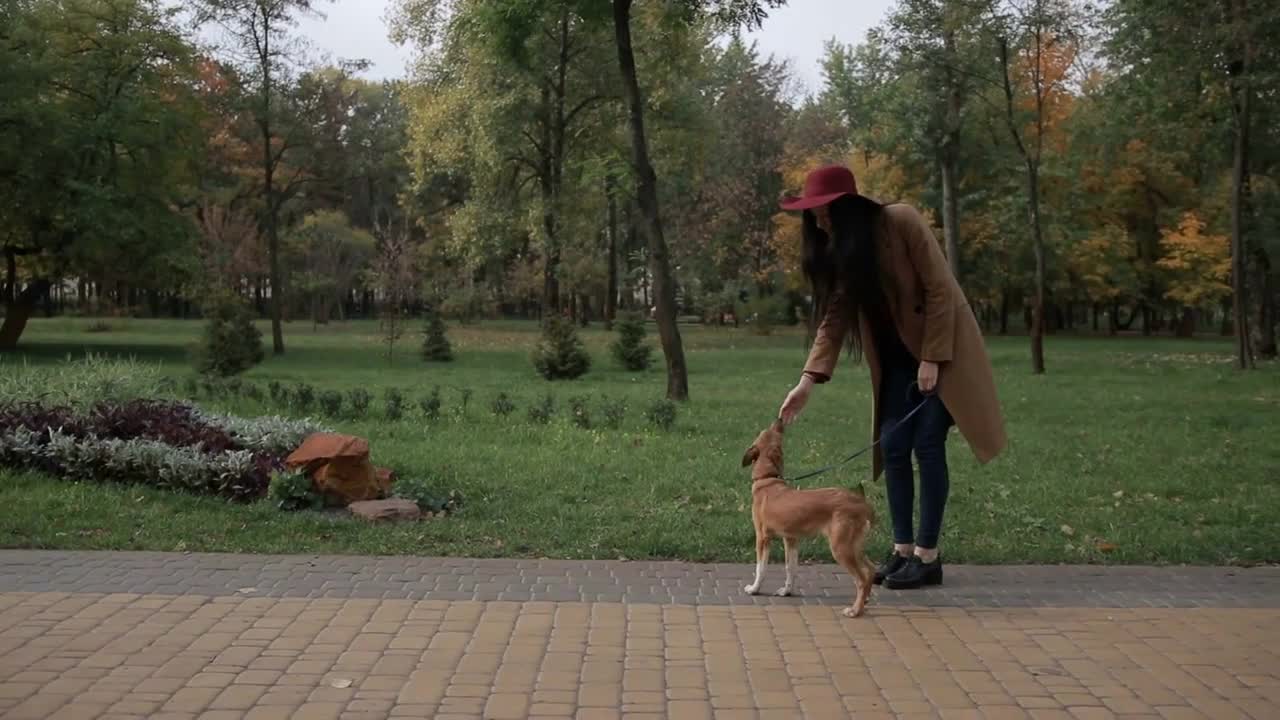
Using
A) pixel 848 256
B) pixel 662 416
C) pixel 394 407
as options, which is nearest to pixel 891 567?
pixel 848 256

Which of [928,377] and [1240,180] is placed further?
[1240,180]

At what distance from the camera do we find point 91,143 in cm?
3195

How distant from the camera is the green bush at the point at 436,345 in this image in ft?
107

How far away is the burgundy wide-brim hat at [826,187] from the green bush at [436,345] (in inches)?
1053

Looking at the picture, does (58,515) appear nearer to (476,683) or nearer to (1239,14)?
(476,683)

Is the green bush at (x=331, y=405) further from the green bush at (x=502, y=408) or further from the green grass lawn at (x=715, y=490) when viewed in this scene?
the green bush at (x=502, y=408)

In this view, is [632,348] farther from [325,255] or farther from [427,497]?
[325,255]

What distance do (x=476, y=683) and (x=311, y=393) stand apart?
9855 millimetres

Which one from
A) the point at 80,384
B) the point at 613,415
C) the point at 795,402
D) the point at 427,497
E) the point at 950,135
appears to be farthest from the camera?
the point at 950,135

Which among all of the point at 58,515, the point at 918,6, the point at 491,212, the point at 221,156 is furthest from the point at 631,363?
the point at 221,156

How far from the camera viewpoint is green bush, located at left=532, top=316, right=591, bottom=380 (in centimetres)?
2489

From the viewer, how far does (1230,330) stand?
5872cm

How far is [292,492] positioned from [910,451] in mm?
4388

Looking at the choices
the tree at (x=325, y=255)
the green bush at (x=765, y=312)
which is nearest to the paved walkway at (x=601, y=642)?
the green bush at (x=765, y=312)
